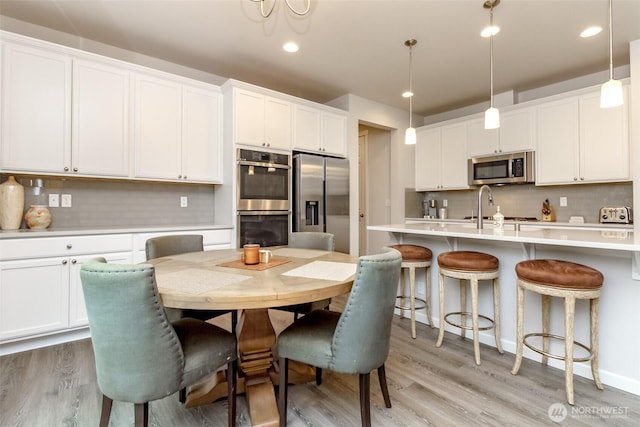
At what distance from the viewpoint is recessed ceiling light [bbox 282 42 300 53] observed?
299 cm

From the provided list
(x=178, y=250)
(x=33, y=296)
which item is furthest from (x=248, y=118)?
(x=33, y=296)

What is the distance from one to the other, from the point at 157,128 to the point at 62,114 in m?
0.73

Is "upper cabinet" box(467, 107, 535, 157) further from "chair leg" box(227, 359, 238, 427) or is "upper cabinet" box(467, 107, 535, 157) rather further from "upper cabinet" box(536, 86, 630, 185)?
"chair leg" box(227, 359, 238, 427)

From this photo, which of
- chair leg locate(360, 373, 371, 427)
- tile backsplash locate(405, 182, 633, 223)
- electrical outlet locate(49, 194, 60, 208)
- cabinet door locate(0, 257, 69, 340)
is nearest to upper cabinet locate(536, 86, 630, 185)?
tile backsplash locate(405, 182, 633, 223)

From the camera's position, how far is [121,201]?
3107 mm

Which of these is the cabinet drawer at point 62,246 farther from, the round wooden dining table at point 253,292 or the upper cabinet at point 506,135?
the upper cabinet at point 506,135

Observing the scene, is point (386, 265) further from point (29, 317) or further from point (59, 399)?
point (29, 317)

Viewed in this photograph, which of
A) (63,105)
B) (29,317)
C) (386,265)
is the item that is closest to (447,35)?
(386,265)

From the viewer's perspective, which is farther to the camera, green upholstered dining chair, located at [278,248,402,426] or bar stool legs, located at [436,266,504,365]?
bar stool legs, located at [436,266,504,365]

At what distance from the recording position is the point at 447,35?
287cm

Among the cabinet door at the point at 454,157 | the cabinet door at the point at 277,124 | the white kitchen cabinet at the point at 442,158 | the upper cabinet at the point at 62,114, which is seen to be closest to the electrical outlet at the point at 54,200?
the upper cabinet at the point at 62,114

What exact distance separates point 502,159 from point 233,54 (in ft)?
12.0

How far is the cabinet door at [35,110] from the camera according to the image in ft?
7.72

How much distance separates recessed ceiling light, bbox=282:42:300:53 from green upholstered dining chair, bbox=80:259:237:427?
267cm
